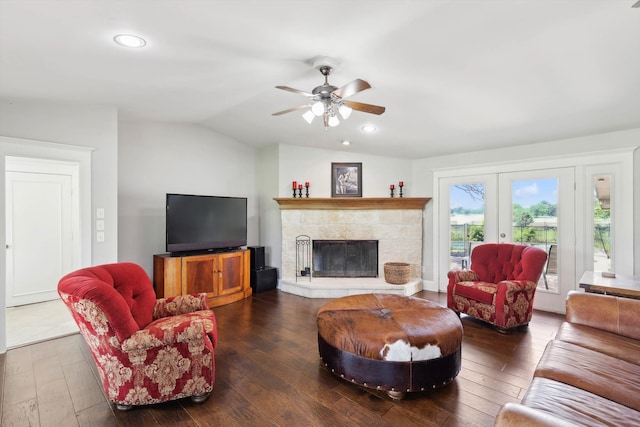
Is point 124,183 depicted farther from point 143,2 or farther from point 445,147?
point 445,147

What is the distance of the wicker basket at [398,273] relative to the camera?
473 cm

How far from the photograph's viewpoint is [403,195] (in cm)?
534

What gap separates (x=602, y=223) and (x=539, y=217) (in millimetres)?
636

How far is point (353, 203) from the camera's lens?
5.20 m

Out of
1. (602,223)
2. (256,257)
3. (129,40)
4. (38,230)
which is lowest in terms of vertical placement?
(256,257)

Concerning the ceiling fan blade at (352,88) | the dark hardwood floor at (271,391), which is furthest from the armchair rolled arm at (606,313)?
the ceiling fan blade at (352,88)

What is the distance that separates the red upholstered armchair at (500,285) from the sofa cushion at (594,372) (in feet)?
4.59

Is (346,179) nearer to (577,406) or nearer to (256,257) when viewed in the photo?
(256,257)

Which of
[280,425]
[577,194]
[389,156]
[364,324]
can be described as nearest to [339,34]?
[364,324]

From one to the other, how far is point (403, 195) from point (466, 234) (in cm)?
122

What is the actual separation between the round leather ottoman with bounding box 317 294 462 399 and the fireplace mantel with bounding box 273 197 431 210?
2.80 meters

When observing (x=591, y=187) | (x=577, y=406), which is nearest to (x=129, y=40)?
(x=577, y=406)

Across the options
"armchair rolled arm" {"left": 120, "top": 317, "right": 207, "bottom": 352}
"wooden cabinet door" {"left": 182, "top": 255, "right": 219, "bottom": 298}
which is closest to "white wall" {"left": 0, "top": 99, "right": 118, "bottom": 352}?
"wooden cabinet door" {"left": 182, "top": 255, "right": 219, "bottom": 298}

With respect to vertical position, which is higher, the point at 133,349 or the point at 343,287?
the point at 133,349
